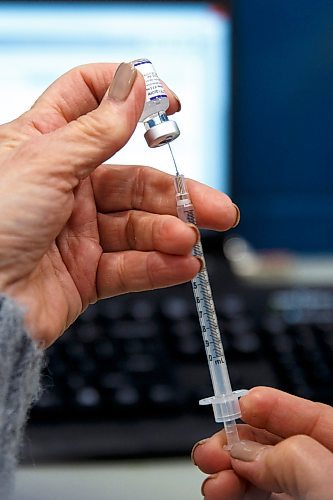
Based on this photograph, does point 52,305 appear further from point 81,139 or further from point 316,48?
point 316,48

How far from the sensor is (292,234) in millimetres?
1153

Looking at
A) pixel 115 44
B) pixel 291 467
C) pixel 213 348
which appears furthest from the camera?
pixel 115 44

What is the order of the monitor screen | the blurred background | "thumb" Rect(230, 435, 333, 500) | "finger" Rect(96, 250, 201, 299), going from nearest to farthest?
"thumb" Rect(230, 435, 333, 500) → "finger" Rect(96, 250, 201, 299) → the blurred background → the monitor screen

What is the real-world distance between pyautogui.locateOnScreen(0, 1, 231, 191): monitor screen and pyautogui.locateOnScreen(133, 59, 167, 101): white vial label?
1.26 ft

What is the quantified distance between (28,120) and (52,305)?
14 cm

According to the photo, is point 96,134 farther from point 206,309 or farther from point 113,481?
point 113,481

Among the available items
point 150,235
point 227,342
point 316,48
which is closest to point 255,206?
point 316,48

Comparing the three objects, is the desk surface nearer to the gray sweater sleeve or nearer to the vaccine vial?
the gray sweater sleeve

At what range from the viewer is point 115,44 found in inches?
37.5

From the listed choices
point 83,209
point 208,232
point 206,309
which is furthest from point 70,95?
point 208,232

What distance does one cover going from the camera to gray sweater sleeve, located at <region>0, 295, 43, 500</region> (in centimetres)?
51

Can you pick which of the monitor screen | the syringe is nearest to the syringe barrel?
the syringe

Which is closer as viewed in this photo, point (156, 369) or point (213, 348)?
point (213, 348)

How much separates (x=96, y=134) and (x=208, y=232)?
20.4 inches
